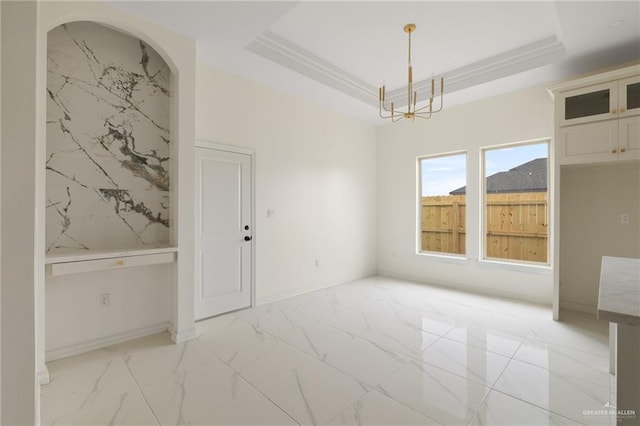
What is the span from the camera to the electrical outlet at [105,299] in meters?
2.66

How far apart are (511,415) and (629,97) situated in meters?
3.27

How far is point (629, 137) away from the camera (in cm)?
289

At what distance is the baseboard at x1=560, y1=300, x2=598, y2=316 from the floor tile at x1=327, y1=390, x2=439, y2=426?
3.09 m

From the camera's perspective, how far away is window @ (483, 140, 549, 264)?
4.03 metres

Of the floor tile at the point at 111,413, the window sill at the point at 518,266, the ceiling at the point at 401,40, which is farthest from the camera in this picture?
the window sill at the point at 518,266

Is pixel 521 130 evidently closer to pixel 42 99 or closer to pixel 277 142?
pixel 277 142

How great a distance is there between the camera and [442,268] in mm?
4816

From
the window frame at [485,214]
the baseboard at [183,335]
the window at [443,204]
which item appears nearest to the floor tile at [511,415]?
the baseboard at [183,335]

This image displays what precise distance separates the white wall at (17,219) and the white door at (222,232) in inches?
97.6

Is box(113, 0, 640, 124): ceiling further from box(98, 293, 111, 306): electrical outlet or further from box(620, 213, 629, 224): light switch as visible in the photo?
box(98, 293, 111, 306): electrical outlet

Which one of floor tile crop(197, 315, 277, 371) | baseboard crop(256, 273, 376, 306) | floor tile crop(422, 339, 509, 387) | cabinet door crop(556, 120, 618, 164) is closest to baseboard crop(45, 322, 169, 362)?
floor tile crop(197, 315, 277, 371)

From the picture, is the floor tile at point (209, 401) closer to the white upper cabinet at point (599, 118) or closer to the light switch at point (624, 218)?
the white upper cabinet at point (599, 118)

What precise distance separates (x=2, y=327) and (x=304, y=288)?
378 centimetres

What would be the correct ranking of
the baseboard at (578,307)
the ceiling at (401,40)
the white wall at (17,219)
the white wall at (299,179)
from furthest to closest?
1. the white wall at (299,179)
2. the baseboard at (578,307)
3. the ceiling at (401,40)
4. the white wall at (17,219)
